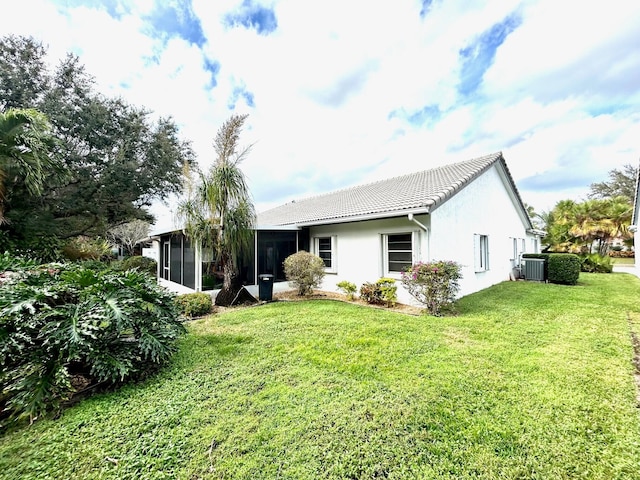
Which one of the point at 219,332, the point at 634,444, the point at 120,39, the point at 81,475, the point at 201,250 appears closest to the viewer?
the point at 81,475

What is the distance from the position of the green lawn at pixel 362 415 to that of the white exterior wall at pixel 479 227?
164 inches

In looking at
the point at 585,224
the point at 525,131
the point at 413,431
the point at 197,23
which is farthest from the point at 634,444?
the point at 585,224

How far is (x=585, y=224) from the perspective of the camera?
21.1m

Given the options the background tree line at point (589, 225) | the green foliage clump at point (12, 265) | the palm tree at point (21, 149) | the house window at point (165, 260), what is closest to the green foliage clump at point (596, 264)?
the background tree line at point (589, 225)

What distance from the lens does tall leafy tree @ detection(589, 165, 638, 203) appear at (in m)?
32.9

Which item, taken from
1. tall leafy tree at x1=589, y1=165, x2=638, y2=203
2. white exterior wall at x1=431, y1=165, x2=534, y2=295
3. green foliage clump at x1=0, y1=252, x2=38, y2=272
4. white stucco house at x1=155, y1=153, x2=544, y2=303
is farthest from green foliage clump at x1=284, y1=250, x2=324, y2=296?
tall leafy tree at x1=589, y1=165, x2=638, y2=203

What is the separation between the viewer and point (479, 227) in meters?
11.3

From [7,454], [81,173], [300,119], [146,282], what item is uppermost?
[300,119]

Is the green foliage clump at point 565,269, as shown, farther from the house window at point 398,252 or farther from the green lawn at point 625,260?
the green lawn at point 625,260

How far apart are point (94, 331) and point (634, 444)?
21.1 ft

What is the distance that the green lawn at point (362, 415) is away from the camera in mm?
2453

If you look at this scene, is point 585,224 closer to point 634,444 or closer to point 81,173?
point 634,444

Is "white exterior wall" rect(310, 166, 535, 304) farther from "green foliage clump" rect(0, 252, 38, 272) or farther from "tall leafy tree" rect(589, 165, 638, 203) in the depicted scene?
"tall leafy tree" rect(589, 165, 638, 203)

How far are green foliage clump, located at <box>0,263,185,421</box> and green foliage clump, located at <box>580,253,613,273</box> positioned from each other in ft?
Result: 82.0
